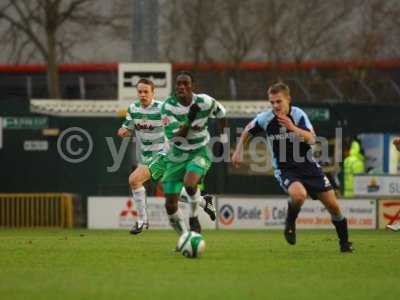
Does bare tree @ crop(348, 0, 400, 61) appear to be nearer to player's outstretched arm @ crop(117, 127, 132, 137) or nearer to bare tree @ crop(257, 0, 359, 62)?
bare tree @ crop(257, 0, 359, 62)

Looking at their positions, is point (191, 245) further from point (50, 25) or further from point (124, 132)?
point (50, 25)

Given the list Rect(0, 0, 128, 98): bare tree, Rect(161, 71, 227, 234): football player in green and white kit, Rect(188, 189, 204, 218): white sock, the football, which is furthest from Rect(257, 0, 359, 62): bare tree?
the football

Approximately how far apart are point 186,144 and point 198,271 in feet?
9.43

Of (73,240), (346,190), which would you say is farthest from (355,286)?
(346,190)

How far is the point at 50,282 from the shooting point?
12703 mm

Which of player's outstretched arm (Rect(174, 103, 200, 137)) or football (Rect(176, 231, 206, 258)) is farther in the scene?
player's outstretched arm (Rect(174, 103, 200, 137))

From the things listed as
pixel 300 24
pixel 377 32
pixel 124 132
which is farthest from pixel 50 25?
pixel 124 132

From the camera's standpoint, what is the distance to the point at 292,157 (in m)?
16.6

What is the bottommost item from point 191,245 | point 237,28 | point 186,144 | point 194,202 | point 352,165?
point 191,245

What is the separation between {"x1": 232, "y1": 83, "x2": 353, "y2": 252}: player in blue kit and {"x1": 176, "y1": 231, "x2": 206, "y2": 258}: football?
1.66 metres

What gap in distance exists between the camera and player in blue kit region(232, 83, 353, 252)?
1616 cm

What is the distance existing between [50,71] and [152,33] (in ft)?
36.8

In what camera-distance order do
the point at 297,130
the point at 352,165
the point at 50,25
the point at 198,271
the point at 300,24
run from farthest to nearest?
the point at 300,24 < the point at 50,25 < the point at 352,165 < the point at 297,130 < the point at 198,271

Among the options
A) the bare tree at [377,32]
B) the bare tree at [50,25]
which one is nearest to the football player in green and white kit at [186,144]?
the bare tree at [50,25]
